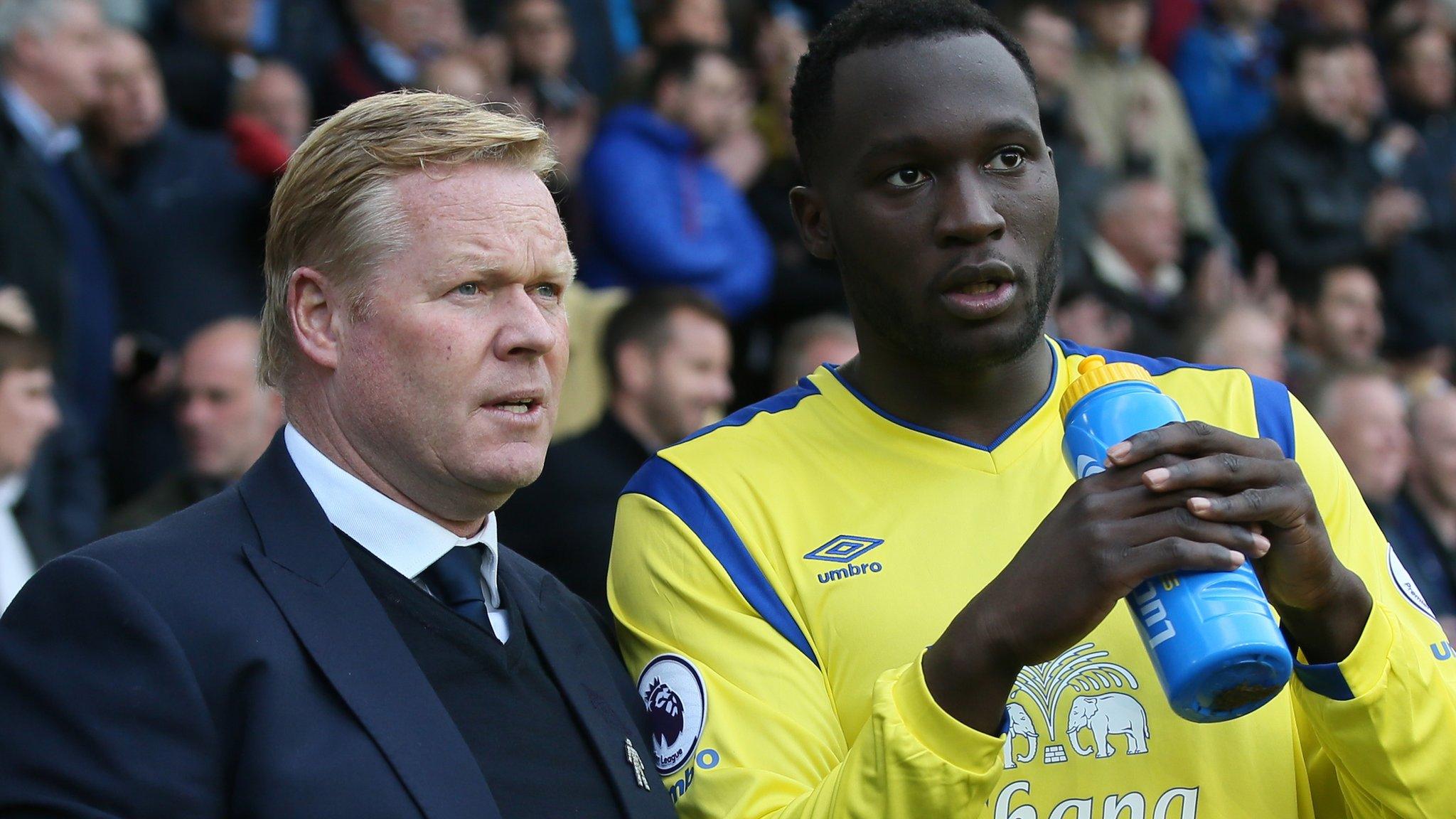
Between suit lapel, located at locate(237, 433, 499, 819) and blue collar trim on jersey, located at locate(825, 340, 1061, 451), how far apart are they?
39.0 inches

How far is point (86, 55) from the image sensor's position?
22.2ft

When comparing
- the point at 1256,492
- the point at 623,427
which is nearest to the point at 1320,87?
the point at 623,427

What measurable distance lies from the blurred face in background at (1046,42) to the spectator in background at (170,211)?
4773mm

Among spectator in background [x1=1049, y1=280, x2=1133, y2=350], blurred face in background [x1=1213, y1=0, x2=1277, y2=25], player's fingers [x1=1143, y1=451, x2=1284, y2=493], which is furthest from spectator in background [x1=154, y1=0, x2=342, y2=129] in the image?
blurred face in background [x1=1213, y1=0, x2=1277, y2=25]

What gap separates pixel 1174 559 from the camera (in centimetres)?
219

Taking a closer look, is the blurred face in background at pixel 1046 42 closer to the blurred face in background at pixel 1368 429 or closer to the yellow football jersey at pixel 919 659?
the blurred face in background at pixel 1368 429

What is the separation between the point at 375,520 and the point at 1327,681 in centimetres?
142

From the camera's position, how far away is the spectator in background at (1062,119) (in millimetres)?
9352

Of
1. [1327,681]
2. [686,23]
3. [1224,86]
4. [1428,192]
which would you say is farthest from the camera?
[1224,86]

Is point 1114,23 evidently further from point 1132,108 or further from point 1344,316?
point 1344,316

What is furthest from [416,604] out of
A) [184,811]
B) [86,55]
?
[86,55]

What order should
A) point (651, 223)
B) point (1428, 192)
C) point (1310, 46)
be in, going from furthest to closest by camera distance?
point (1428, 192) < point (1310, 46) < point (651, 223)

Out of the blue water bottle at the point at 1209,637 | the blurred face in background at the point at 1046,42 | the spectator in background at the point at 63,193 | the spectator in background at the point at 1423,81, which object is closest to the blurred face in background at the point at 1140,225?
the blurred face in background at the point at 1046,42

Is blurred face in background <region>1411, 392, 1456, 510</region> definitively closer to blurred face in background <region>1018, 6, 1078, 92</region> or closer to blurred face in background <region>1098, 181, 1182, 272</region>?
blurred face in background <region>1098, 181, 1182, 272</region>
